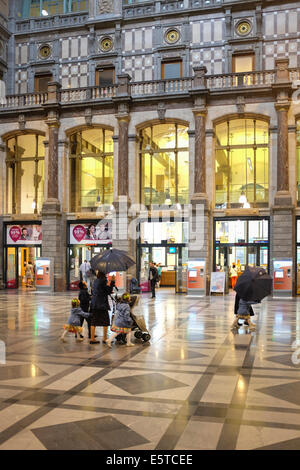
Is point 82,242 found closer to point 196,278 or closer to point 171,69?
point 196,278

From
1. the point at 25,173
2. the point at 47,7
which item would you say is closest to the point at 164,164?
the point at 25,173

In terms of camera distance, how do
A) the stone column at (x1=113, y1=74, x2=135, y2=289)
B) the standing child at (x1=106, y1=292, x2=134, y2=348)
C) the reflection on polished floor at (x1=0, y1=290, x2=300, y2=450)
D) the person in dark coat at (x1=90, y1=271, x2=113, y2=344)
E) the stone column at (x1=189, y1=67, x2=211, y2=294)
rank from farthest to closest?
the stone column at (x1=113, y1=74, x2=135, y2=289), the stone column at (x1=189, y1=67, x2=211, y2=294), the person in dark coat at (x1=90, y1=271, x2=113, y2=344), the standing child at (x1=106, y1=292, x2=134, y2=348), the reflection on polished floor at (x1=0, y1=290, x2=300, y2=450)

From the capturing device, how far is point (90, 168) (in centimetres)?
2705

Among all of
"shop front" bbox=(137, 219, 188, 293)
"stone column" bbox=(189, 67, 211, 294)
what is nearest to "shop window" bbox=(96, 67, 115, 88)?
"stone column" bbox=(189, 67, 211, 294)

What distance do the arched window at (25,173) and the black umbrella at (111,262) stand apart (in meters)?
16.8

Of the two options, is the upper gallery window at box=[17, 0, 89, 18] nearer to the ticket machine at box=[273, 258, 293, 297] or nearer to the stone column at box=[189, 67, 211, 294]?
the stone column at box=[189, 67, 211, 294]

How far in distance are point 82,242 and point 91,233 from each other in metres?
0.75

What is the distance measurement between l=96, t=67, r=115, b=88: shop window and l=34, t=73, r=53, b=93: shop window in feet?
10.2

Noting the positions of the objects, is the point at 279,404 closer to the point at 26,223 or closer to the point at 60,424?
the point at 60,424

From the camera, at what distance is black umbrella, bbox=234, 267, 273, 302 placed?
11.1 m

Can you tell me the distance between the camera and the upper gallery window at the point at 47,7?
29.3 m

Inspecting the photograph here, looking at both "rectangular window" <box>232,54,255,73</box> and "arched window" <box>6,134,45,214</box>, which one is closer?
"rectangular window" <box>232,54,255,73</box>

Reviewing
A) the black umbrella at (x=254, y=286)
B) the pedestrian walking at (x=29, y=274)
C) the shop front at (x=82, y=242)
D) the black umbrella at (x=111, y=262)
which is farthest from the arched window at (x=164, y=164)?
the black umbrella at (x=254, y=286)

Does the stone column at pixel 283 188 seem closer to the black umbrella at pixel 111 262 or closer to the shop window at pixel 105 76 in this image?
the shop window at pixel 105 76
